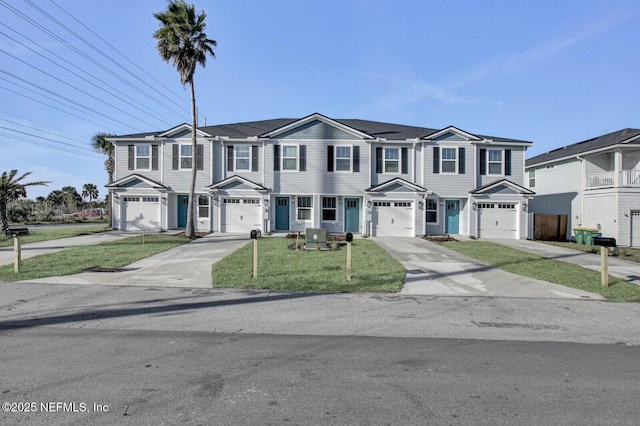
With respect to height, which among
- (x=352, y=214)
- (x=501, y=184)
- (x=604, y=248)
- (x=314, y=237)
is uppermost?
(x=501, y=184)

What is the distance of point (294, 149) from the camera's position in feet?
72.8

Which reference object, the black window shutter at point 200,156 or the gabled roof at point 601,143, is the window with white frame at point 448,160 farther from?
the black window shutter at point 200,156

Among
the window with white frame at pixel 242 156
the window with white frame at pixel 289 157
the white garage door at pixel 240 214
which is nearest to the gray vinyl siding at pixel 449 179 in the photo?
the window with white frame at pixel 289 157

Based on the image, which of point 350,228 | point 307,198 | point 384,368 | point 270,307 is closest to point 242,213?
point 307,198

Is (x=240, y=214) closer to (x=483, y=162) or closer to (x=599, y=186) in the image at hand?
(x=483, y=162)

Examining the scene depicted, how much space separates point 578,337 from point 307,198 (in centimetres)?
1820

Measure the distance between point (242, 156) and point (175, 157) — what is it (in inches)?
178

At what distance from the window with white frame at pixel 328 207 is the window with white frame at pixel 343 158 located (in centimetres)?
208

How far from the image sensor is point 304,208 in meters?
22.6

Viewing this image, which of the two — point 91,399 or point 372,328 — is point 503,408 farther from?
point 91,399

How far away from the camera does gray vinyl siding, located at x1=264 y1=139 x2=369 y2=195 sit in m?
22.1

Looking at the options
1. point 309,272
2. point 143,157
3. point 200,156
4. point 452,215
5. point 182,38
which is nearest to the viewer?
point 309,272

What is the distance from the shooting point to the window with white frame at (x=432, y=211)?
22.8 m

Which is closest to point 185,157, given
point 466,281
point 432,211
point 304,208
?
point 304,208
